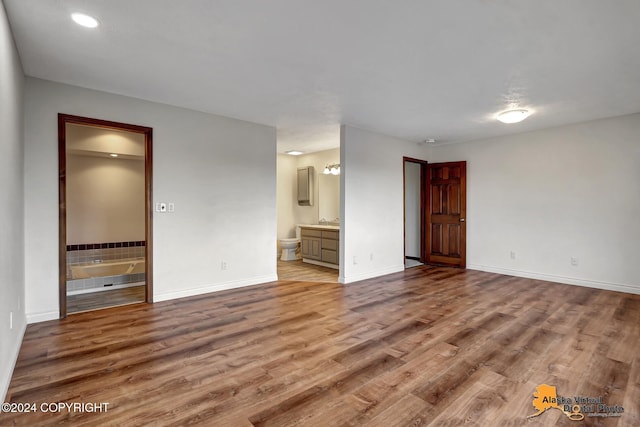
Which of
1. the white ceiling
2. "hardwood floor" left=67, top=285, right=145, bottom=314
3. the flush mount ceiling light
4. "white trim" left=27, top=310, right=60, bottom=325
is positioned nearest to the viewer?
the white ceiling

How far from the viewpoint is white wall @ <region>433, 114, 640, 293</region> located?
4648 millimetres

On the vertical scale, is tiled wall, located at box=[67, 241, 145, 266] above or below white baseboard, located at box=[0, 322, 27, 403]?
above

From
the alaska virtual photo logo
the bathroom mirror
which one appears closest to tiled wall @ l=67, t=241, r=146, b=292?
the bathroom mirror

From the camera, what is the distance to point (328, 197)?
→ 7664 mm

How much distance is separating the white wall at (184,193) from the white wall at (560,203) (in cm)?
393

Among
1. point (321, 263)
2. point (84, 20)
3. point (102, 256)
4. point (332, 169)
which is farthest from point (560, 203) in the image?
point (102, 256)

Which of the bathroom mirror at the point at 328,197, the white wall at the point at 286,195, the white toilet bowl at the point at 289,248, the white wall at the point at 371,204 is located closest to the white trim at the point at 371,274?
the white wall at the point at 371,204

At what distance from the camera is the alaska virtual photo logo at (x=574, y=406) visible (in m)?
1.90

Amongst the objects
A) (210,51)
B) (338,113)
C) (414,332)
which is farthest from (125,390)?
(338,113)

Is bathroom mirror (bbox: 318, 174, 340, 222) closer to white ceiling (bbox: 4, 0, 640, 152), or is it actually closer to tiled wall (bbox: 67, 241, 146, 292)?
white ceiling (bbox: 4, 0, 640, 152)

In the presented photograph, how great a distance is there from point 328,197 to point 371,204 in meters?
2.13

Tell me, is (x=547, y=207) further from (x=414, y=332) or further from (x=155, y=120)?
(x=155, y=120)

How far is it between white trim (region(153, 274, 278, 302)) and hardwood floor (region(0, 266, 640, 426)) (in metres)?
0.16

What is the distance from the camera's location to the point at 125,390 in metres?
2.11
